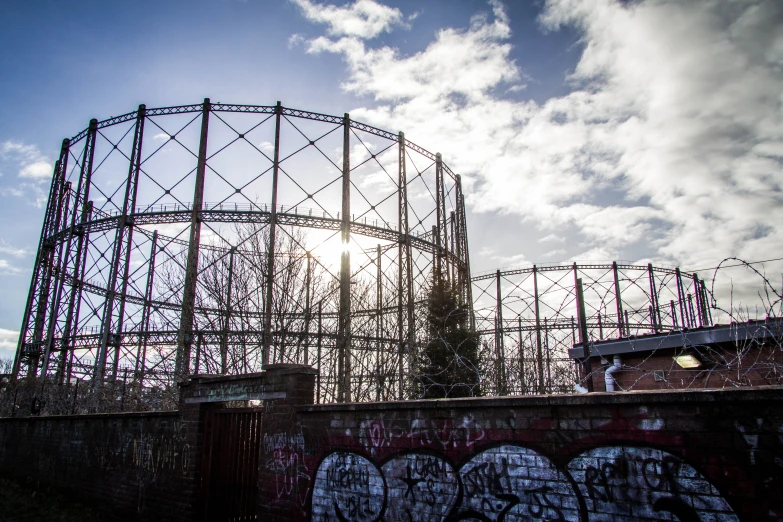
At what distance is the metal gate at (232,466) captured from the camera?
227 inches

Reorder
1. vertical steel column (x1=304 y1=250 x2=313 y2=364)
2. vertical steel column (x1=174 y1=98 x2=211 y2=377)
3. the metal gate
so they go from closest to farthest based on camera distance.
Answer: the metal gate
vertical steel column (x1=304 y1=250 x2=313 y2=364)
vertical steel column (x1=174 y1=98 x2=211 y2=377)

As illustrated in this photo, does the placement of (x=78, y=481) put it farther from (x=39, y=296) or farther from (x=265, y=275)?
(x=39, y=296)

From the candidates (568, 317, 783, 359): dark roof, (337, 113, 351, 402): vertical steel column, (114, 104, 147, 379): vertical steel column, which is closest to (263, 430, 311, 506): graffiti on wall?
(337, 113, 351, 402): vertical steel column

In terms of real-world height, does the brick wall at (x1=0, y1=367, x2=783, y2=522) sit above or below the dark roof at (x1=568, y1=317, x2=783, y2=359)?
below

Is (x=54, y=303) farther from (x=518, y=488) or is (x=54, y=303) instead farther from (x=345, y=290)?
(x=518, y=488)

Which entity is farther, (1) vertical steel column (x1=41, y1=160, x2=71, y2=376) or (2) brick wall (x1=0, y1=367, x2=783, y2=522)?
(1) vertical steel column (x1=41, y1=160, x2=71, y2=376)

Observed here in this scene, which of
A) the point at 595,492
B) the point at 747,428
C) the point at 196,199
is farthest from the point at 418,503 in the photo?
the point at 196,199

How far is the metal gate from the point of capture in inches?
227

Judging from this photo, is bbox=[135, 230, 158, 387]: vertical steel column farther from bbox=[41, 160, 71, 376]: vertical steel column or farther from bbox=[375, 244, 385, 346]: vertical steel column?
bbox=[375, 244, 385, 346]: vertical steel column

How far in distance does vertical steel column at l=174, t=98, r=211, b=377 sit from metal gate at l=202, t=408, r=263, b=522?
4.72 meters

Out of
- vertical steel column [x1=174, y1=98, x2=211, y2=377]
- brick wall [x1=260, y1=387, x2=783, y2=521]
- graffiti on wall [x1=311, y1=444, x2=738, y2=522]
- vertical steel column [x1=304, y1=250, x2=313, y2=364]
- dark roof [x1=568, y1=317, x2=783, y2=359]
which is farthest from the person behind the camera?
vertical steel column [x1=174, y1=98, x2=211, y2=377]

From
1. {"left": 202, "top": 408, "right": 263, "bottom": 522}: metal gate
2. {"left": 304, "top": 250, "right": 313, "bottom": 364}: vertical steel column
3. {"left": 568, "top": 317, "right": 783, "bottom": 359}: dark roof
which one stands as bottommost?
{"left": 202, "top": 408, "right": 263, "bottom": 522}: metal gate

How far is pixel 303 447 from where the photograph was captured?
4.85 metres

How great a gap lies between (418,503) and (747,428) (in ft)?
7.40
